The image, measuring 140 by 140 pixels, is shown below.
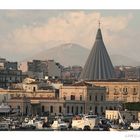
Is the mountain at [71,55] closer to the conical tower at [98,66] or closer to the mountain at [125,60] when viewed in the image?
the mountain at [125,60]

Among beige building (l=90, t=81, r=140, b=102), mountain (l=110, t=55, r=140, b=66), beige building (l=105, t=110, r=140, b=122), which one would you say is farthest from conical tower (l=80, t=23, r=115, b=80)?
beige building (l=105, t=110, r=140, b=122)

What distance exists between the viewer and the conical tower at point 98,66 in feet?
46.2

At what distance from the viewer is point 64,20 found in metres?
10.2

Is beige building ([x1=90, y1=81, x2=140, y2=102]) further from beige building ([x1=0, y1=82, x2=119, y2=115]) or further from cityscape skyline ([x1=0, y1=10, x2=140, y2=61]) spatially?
cityscape skyline ([x1=0, y1=10, x2=140, y2=61])

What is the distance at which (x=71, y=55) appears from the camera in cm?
1281

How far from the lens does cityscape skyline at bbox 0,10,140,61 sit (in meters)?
10.1

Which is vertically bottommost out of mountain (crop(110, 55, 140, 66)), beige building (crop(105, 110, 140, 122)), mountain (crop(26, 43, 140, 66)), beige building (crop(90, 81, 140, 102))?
beige building (crop(105, 110, 140, 122))

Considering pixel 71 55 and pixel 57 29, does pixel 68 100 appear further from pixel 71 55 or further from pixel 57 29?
pixel 57 29

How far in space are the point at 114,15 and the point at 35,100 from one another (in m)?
3.47

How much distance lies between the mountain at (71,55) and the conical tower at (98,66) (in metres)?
0.33

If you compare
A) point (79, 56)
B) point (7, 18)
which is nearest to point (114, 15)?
point (7, 18)

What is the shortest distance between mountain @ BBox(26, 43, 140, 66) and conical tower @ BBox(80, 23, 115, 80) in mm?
328

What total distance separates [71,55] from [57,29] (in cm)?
235

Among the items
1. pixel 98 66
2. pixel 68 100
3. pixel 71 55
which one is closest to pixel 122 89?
pixel 98 66
